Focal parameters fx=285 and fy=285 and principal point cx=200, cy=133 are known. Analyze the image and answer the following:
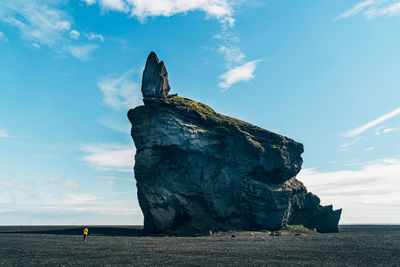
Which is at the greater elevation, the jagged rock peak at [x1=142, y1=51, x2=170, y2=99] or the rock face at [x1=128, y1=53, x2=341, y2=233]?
the jagged rock peak at [x1=142, y1=51, x2=170, y2=99]

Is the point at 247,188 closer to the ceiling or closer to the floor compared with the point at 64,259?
closer to the ceiling

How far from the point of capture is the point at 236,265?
2278 centimetres

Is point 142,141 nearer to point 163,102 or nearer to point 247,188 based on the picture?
point 163,102

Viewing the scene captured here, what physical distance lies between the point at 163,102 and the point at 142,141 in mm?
9839

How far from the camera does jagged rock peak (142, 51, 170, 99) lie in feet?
218

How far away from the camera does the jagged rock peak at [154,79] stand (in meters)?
66.5

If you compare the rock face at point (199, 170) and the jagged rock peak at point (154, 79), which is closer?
the rock face at point (199, 170)

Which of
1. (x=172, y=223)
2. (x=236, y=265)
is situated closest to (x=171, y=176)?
(x=172, y=223)

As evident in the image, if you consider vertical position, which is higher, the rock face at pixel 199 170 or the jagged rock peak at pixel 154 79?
the jagged rock peak at pixel 154 79

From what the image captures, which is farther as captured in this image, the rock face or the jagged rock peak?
the jagged rock peak

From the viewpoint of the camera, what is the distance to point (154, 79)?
67000 millimetres

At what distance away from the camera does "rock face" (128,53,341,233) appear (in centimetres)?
6038

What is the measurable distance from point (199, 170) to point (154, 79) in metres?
23.8

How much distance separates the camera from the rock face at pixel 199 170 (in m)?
60.4
